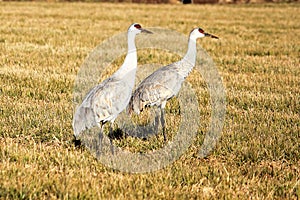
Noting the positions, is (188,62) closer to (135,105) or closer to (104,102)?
(135,105)

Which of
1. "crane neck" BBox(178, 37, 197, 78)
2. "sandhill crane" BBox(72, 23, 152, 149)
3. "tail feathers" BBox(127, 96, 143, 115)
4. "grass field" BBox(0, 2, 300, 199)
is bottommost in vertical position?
"grass field" BBox(0, 2, 300, 199)

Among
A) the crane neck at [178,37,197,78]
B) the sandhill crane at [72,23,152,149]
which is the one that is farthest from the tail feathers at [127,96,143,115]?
the crane neck at [178,37,197,78]

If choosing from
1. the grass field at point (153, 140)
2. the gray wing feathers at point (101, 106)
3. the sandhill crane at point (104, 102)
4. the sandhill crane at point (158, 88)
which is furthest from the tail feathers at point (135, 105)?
the grass field at point (153, 140)

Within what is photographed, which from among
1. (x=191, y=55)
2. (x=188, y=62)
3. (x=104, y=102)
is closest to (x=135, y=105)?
(x=104, y=102)

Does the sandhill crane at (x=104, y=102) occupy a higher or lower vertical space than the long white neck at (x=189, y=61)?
lower

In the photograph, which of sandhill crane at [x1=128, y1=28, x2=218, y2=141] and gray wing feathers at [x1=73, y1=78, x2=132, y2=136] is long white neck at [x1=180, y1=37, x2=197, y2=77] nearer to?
sandhill crane at [x1=128, y1=28, x2=218, y2=141]

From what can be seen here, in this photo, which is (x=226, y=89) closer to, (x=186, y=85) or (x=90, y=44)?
(x=186, y=85)

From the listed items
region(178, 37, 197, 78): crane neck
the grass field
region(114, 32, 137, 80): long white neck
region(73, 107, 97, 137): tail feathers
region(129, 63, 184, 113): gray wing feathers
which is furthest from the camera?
region(178, 37, 197, 78): crane neck

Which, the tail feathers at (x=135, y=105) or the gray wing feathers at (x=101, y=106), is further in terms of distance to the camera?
the tail feathers at (x=135, y=105)

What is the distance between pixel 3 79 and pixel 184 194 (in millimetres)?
6709

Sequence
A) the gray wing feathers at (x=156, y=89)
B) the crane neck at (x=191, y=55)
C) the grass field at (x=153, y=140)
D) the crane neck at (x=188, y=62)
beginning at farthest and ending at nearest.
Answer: the crane neck at (x=191, y=55), the crane neck at (x=188, y=62), the gray wing feathers at (x=156, y=89), the grass field at (x=153, y=140)

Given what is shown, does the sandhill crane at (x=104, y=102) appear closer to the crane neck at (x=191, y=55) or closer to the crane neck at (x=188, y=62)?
the crane neck at (x=188, y=62)

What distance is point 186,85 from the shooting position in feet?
32.9

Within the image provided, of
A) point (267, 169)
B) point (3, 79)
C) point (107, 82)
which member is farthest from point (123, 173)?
point (3, 79)
